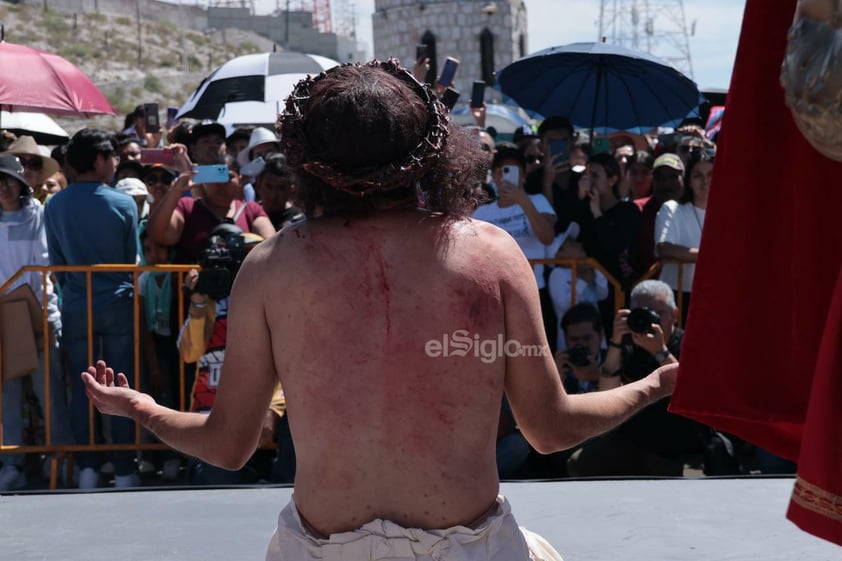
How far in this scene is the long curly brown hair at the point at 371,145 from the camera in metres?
2.18

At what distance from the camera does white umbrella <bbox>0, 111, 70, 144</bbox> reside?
965 cm

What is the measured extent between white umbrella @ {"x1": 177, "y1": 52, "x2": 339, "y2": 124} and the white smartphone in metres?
2.45

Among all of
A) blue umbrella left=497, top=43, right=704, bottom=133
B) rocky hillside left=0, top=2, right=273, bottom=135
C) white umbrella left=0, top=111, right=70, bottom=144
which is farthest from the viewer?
rocky hillside left=0, top=2, right=273, bottom=135

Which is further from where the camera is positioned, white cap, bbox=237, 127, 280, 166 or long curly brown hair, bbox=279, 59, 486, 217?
white cap, bbox=237, 127, 280, 166

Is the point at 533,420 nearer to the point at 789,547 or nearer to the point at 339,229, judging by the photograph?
the point at 339,229

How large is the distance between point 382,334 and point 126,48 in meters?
54.1

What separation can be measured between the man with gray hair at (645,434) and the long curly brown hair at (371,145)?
345 cm

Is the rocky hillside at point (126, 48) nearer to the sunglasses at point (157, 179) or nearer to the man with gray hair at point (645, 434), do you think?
the sunglasses at point (157, 179)

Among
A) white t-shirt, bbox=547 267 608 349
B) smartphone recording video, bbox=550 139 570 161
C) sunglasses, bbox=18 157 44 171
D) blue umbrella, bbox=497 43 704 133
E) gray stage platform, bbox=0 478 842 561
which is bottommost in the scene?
gray stage platform, bbox=0 478 842 561

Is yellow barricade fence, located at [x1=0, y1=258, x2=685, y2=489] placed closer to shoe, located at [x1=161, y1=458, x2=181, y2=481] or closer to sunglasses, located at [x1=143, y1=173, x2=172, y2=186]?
shoe, located at [x1=161, y1=458, x2=181, y2=481]

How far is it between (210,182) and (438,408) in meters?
4.30

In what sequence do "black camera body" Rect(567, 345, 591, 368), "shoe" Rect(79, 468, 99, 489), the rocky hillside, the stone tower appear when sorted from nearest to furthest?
"black camera body" Rect(567, 345, 591, 368)
"shoe" Rect(79, 468, 99, 489)
the rocky hillside
the stone tower

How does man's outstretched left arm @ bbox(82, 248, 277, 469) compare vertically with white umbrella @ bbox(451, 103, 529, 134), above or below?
above

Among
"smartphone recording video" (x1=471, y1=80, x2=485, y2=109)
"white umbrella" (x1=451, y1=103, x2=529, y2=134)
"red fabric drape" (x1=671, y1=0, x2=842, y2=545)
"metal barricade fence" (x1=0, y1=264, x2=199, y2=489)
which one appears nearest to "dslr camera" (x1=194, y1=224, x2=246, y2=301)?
"metal barricade fence" (x1=0, y1=264, x2=199, y2=489)
